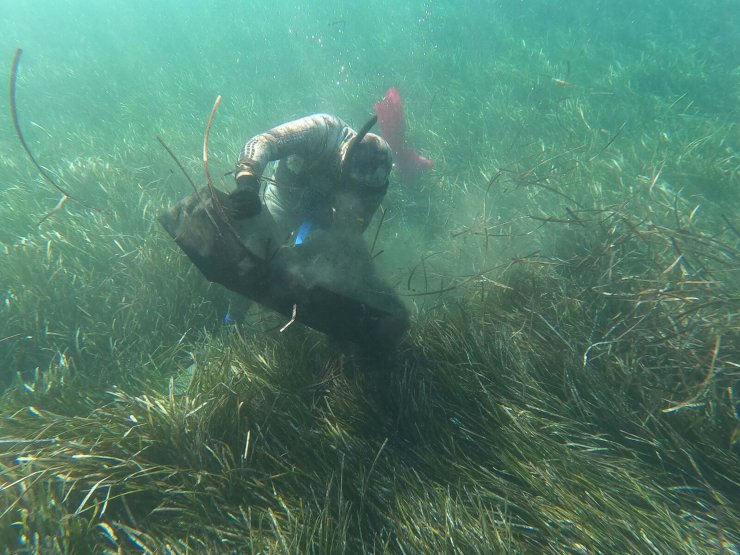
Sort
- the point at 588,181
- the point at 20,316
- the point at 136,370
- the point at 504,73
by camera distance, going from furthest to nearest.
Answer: the point at 504,73, the point at 588,181, the point at 20,316, the point at 136,370

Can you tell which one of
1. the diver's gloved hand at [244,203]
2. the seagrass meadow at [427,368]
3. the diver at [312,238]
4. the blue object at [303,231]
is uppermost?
the diver's gloved hand at [244,203]

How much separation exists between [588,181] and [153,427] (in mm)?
5823

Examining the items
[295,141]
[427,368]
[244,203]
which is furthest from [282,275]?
[295,141]

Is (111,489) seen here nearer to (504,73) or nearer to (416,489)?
(416,489)

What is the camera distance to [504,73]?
9.40 metres

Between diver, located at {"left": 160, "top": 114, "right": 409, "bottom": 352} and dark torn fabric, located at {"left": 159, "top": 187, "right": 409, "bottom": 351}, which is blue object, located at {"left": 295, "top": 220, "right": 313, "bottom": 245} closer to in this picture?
diver, located at {"left": 160, "top": 114, "right": 409, "bottom": 352}

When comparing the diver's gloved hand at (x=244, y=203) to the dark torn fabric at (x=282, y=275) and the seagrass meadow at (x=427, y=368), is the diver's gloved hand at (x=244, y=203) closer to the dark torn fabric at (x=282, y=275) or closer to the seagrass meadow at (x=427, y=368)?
the dark torn fabric at (x=282, y=275)

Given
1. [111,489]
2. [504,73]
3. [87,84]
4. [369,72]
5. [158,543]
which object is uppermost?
[87,84]

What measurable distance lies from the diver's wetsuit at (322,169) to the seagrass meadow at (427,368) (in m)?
0.77

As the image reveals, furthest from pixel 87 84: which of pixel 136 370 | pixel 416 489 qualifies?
pixel 416 489

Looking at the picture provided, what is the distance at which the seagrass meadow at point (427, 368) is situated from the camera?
5.65 feet

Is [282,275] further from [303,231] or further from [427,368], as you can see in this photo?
[427,368]

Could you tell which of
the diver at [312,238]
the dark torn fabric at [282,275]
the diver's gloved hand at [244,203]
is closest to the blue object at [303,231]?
the diver at [312,238]

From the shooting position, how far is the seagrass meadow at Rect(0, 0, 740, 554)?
1.72m
